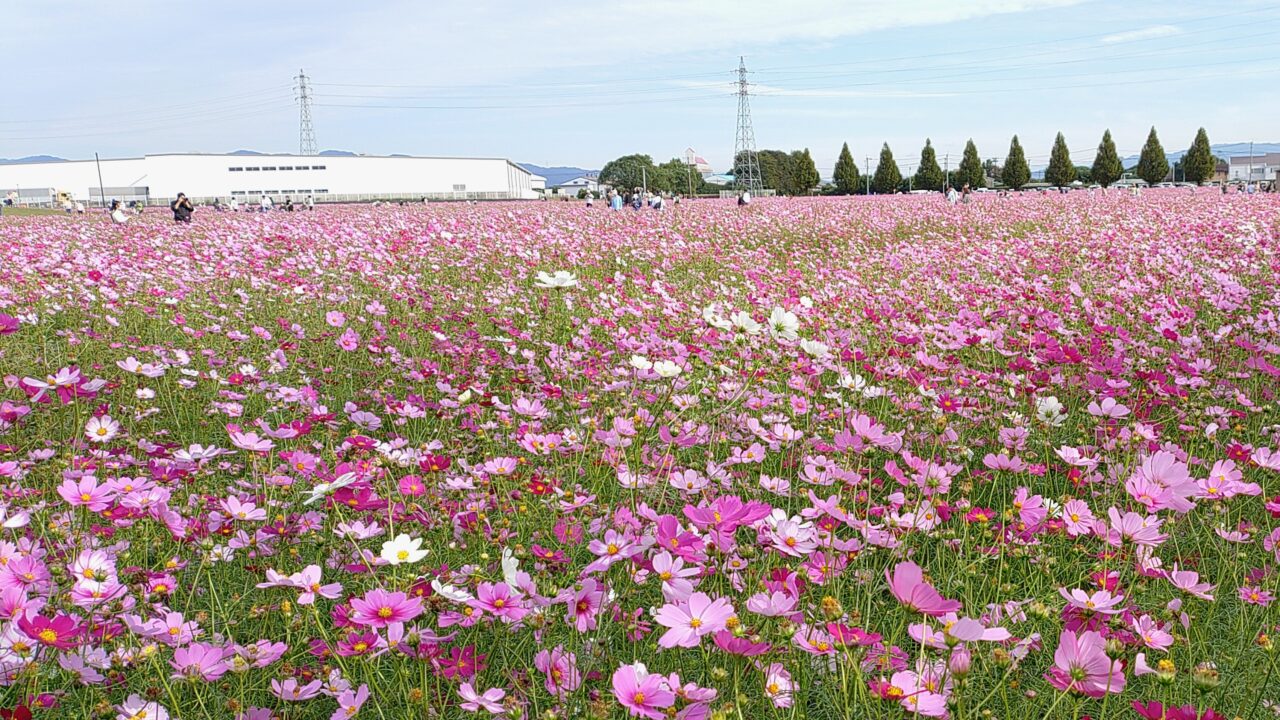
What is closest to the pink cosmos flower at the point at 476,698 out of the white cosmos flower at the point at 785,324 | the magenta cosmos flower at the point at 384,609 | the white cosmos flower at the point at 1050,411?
the magenta cosmos flower at the point at 384,609

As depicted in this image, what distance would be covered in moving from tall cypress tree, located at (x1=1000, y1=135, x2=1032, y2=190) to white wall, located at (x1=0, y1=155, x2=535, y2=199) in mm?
43057

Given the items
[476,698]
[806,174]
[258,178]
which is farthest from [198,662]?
[258,178]

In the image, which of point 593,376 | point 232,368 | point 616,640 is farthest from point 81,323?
→ point 616,640

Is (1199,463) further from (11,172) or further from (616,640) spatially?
(11,172)

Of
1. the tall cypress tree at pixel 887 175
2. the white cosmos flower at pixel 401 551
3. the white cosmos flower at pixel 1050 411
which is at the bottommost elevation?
the white cosmos flower at pixel 1050 411

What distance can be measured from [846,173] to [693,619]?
2218 inches

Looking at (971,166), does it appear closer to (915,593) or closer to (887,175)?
(887,175)

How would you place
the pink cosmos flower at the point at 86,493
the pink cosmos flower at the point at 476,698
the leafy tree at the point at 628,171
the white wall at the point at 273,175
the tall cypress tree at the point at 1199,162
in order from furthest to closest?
1. the leafy tree at the point at 628,171
2. the white wall at the point at 273,175
3. the tall cypress tree at the point at 1199,162
4. the pink cosmos flower at the point at 86,493
5. the pink cosmos flower at the point at 476,698

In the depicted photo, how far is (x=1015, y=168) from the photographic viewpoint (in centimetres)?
5150

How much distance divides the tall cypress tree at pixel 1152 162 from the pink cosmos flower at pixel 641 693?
57683mm

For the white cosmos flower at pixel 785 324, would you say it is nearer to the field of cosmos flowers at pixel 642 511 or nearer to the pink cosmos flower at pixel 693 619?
the field of cosmos flowers at pixel 642 511

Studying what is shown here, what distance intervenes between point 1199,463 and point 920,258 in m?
5.31

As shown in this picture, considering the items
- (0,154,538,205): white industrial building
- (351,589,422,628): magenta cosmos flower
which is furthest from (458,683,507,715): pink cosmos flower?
(0,154,538,205): white industrial building

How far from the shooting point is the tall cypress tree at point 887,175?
175 ft
